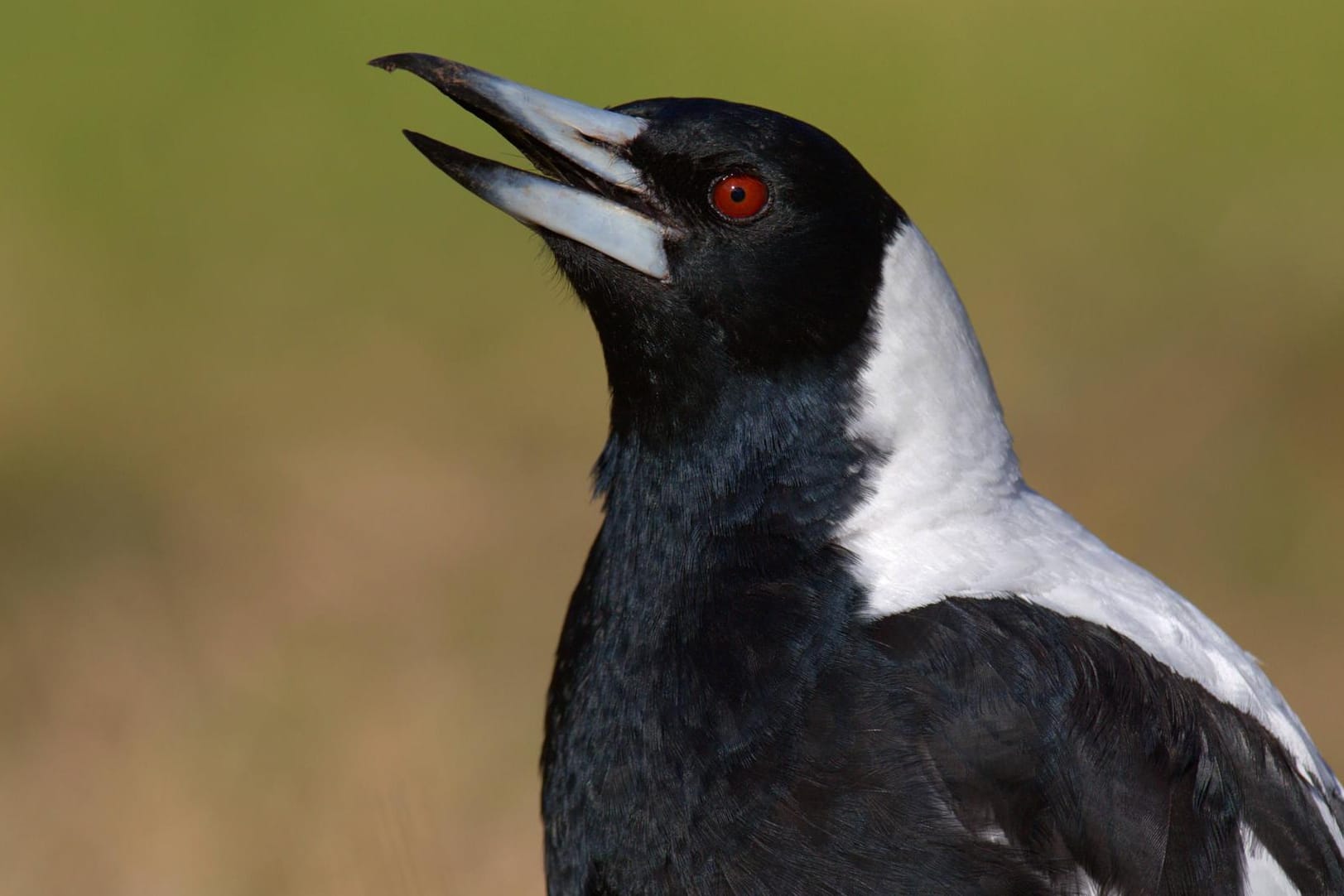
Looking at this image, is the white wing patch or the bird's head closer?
the white wing patch

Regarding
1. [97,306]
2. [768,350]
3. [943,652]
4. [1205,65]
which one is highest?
[1205,65]

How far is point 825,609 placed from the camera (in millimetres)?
2504

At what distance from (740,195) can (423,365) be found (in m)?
4.87

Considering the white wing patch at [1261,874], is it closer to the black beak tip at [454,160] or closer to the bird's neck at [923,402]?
the bird's neck at [923,402]

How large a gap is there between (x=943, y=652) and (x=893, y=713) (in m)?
0.11

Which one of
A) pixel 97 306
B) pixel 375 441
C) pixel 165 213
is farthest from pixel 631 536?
pixel 165 213

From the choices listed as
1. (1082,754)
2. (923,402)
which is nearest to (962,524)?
(923,402)

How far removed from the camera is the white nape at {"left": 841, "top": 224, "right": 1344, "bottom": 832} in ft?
8.42

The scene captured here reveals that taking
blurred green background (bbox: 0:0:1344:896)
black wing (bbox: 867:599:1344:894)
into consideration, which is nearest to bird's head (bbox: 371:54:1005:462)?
black wing (bbox: 867:599:1344:894)

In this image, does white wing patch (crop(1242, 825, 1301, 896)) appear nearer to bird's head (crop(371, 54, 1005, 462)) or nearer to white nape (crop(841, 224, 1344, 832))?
white nape (crop(841, 224, 1344, 832))

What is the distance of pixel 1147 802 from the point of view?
241cm

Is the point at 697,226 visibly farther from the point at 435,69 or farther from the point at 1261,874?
the point at 1261,874

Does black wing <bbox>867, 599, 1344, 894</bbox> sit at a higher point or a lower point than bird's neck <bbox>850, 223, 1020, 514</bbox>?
lower

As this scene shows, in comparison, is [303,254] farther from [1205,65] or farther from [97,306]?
[1205,65]
